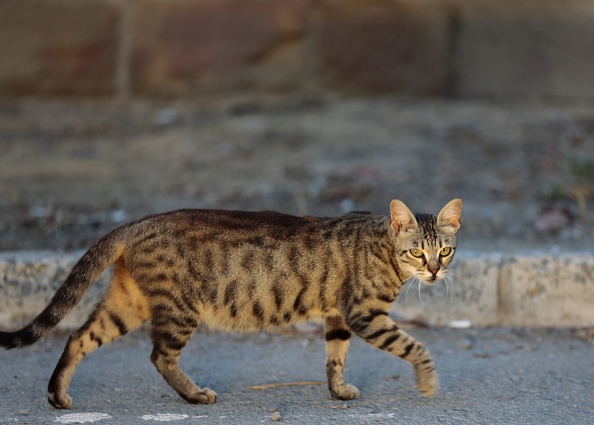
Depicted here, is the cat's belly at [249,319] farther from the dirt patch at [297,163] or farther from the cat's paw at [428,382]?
the dirt patch at [297,163]

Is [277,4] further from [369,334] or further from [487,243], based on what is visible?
[369,334]

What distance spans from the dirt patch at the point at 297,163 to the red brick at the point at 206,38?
0.27m

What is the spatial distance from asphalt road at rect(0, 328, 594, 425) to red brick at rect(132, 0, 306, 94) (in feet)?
13.3

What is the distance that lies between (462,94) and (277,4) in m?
1.99

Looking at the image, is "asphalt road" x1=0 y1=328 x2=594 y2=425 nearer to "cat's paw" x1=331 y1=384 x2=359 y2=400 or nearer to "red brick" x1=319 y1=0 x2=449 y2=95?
"cat's paw" x1=331 y1=384 x2=359 y2=400

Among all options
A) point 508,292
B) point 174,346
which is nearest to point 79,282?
point 174,346

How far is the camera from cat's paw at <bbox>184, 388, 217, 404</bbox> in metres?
4.62

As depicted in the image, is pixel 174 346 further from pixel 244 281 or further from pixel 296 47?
pixel 296 47

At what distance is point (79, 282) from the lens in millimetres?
4582

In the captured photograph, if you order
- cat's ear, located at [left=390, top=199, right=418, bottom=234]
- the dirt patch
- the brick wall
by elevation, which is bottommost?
cat's ear, located at [left=390, top=199, right=418, bottom=234]

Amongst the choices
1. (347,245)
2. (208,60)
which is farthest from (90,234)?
Answer: (208,60)

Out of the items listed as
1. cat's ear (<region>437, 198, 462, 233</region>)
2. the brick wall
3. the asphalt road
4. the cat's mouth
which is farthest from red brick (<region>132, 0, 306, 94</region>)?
the cat's mouth

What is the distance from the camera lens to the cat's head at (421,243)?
471 cm

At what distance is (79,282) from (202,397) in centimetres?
79
